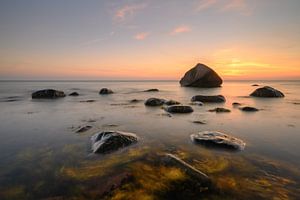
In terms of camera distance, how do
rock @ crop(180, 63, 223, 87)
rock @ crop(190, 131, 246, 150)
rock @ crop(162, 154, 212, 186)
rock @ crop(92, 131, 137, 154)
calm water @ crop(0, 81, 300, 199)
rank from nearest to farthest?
calm water @ crop(0, 81, 300, 199) → rock @ crop(162, 154, 212, 186) → rock @ crop(92, 131, 137, 154) → rock @ crop(190, 131, 246, 150) → rock @ crop(180, 63, 223, 87)

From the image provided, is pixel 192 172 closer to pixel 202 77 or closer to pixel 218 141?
pixel 218 141

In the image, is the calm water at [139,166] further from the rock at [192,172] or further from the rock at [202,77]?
the rock at [202,77]

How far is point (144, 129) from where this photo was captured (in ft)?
30.8

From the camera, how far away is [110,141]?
21.7 ft

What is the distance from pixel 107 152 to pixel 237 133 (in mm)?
5799

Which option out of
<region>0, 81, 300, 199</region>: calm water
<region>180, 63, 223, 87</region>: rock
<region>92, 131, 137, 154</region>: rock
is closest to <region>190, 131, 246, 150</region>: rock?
<region>0, 81, 300, 199</region>: calm water

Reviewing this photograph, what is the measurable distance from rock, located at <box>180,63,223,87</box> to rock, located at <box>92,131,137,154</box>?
5185cm

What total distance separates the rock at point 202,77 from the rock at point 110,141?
170 ft

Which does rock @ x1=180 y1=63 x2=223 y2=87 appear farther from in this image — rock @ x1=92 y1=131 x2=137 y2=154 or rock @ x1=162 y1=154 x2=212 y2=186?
rock @ x1=162 y1=154 x2=212 y2=186

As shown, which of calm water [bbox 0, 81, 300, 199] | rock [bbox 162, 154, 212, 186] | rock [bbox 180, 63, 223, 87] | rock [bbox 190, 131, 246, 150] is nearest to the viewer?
calm water [bbox 0, 81, 300, 199]

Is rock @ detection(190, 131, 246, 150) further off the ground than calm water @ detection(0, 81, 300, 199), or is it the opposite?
rock @ detection(190, 131, 246, 150)

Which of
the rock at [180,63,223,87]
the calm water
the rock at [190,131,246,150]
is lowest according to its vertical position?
the calm water

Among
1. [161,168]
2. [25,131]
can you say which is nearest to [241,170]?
[161,168]

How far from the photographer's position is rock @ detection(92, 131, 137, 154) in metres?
6.32
